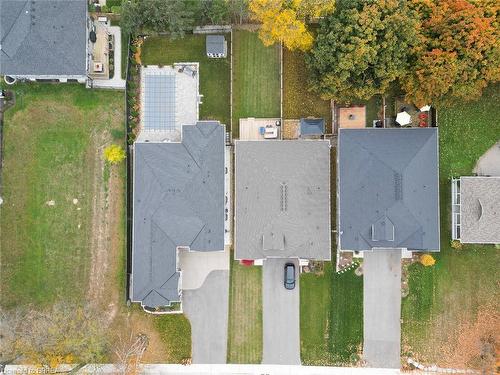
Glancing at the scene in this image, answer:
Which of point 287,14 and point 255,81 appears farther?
point 255,81

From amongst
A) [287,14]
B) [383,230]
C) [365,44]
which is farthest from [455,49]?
[383,230]

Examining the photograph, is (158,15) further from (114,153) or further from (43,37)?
(114,153)

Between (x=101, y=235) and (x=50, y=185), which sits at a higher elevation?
(x=50, y=185)

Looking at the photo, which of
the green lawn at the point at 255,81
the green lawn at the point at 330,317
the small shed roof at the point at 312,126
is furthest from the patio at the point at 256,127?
the green lawn at the point at 330,317

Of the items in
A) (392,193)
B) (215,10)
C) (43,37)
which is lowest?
(392,193)

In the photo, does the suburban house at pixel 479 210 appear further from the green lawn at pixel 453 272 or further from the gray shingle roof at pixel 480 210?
the green lawn at pixel 453 272
